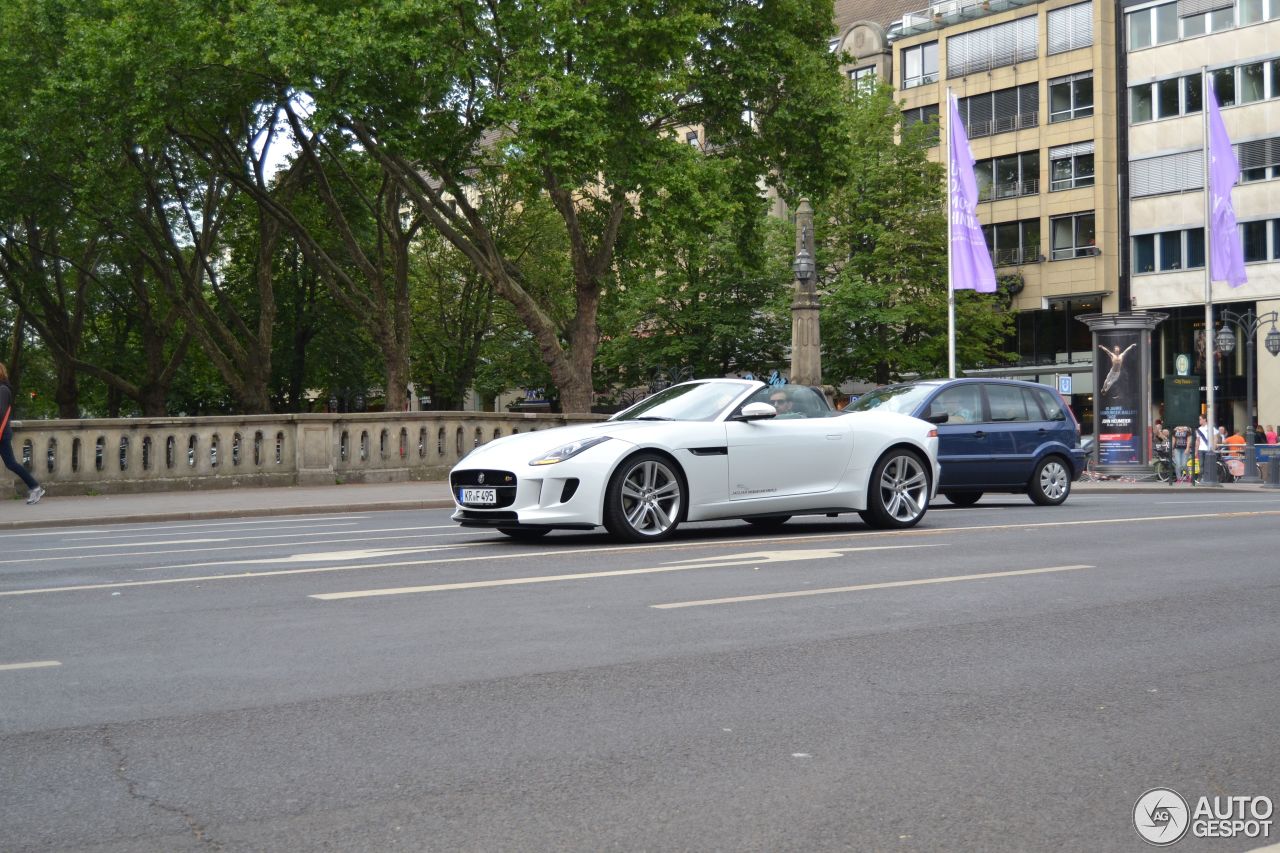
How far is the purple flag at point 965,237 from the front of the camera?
31.6 metres

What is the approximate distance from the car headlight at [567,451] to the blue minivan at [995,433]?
7.45m

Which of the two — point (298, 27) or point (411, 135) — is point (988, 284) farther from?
point (298, 27)

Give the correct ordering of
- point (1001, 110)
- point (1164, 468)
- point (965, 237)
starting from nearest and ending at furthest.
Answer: point (965, 237), point (1164, 468), point (1001, 110)

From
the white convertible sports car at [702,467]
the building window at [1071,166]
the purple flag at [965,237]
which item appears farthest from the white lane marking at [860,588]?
the building window at [1071,166]

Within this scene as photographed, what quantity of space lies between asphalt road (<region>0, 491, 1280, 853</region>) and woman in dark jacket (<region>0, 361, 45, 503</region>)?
423 inches

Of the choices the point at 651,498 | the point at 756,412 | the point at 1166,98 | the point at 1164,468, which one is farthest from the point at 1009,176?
the point at 651,498

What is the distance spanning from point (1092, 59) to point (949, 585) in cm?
5280

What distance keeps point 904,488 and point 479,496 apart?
4.22 m

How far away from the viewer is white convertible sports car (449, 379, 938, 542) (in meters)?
12.1

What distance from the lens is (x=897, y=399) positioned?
64.0ft

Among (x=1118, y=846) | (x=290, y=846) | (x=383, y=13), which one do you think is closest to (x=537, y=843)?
(x=290, y=846)

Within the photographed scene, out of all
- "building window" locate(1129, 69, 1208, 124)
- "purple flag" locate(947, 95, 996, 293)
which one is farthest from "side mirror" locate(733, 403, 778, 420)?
"building window" locate(1129, 69, 1208, 124)

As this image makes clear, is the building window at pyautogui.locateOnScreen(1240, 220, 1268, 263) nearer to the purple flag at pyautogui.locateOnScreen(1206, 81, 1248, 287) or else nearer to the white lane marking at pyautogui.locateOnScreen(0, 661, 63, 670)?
the purple flag at pyautogui.locateOnScreen(1206, 81, 1248, 287)

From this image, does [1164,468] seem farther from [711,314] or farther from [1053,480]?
[711,314]
